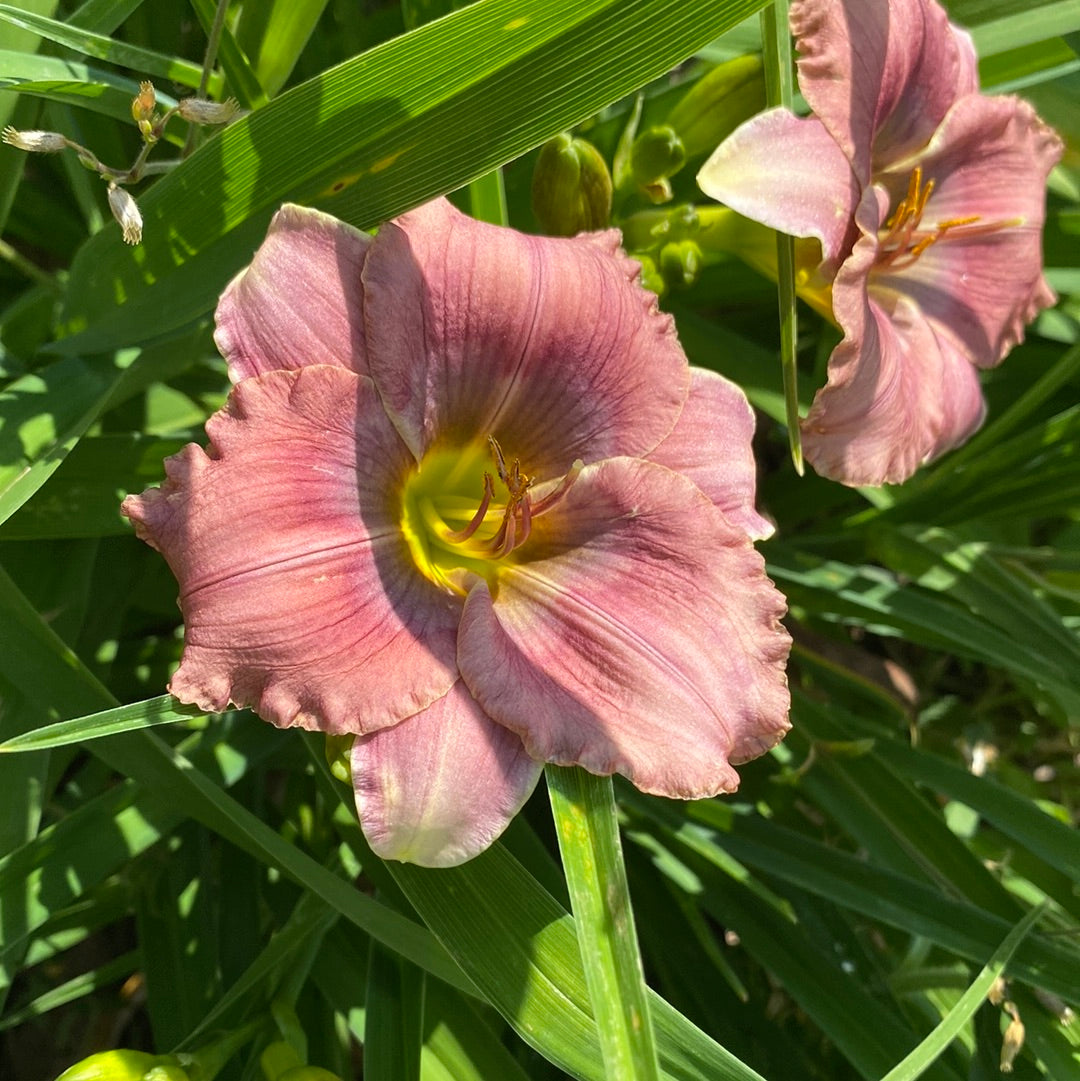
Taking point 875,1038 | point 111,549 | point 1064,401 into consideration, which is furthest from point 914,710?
point 111,549

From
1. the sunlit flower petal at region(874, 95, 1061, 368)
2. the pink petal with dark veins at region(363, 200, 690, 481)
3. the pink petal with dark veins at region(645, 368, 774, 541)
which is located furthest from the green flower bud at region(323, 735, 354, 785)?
the sunlit flower petal at region(874, 95, 1061, 368)

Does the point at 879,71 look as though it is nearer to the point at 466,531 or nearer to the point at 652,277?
the point at 652,277

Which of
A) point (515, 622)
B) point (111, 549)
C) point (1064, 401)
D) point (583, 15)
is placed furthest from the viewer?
point (1064, 401)

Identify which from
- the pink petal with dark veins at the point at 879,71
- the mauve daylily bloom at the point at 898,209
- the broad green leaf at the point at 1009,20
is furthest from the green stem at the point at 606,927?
the broad green leaf at the point at 1009,20

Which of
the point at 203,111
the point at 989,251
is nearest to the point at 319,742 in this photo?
the point at 203,111

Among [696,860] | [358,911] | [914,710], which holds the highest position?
[358,911]

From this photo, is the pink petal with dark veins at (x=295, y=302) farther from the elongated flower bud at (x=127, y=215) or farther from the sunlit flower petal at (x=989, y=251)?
the sunlit flower petal at (x=989, y=251)

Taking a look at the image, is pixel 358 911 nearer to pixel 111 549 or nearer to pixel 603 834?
pixel 603 834

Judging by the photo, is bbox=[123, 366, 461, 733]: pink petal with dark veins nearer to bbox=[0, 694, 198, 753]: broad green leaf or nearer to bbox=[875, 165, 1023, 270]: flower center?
bbox=[0, 694, 198, 753]: broad green leaf
